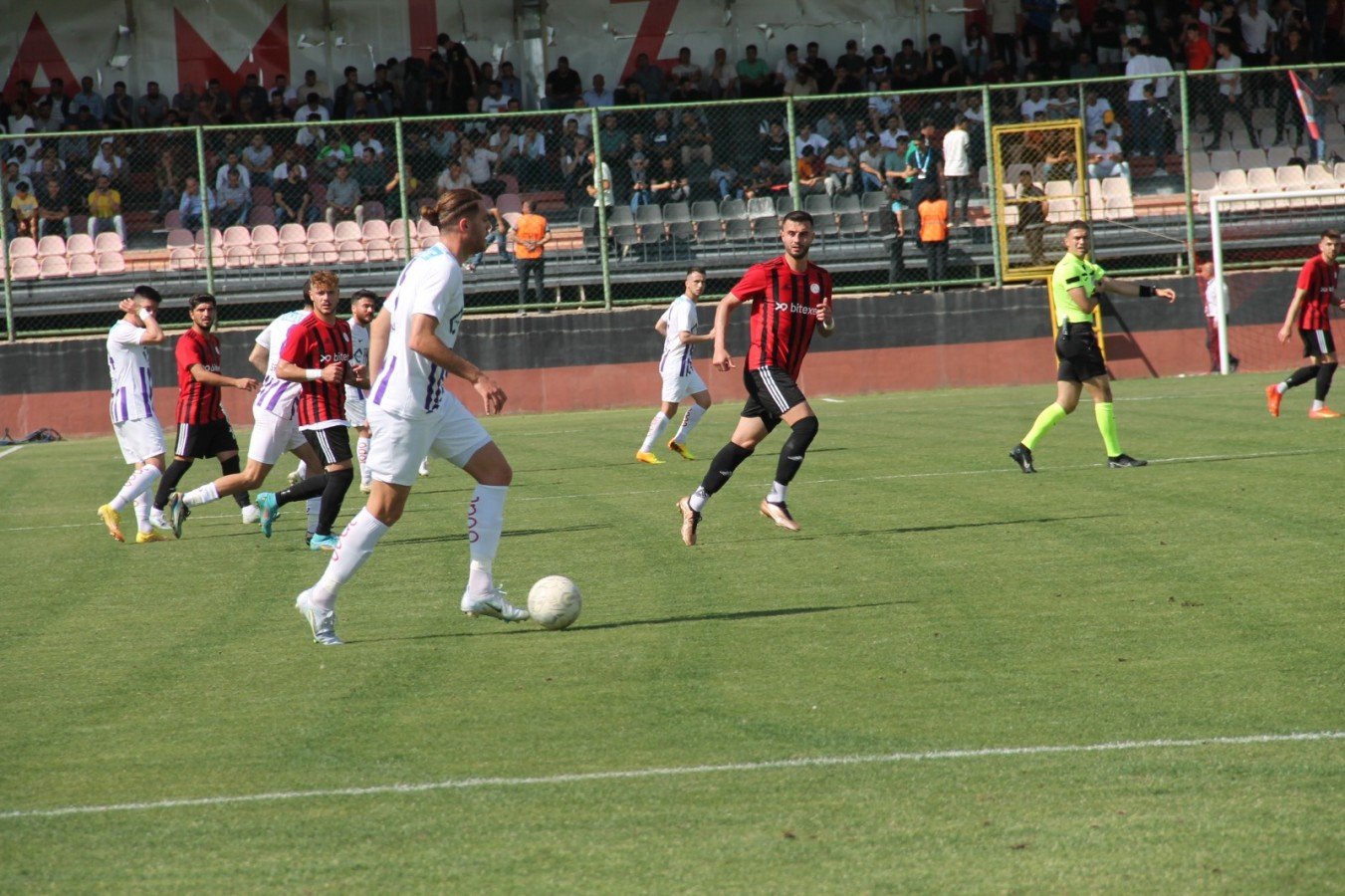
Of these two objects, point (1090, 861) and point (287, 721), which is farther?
point (287, 721)

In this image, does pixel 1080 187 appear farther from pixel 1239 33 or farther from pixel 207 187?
pixel 207 187

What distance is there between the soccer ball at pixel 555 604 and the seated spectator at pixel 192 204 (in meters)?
20.5

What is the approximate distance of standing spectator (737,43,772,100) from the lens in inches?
1201

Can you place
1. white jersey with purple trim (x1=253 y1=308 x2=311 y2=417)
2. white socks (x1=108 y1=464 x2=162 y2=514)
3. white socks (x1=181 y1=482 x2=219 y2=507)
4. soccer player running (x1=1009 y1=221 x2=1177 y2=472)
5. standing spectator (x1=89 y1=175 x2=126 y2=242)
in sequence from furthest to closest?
1. standing spectator (x1=89 y1=175 x2=126 y2=242)
2. soccer player running (x1=1009 y1=221 x2=1177 y2=472)
3. white socks (x1=108 y1=464 x2=162 y2=514)
4. white socks (x1=181 y1=482 x2=219 y2=507)
5. white jersey with purple trim (x1=253 y1=308 x2=311 y2=417)

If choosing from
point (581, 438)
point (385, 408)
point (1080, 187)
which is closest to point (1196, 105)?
point (1080, 187)

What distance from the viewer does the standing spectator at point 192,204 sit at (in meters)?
26.5

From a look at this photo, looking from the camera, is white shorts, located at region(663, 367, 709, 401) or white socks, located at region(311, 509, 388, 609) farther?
white shorts, located at region(663, 367, 709, 401)

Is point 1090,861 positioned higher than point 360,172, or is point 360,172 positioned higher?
point 360,172

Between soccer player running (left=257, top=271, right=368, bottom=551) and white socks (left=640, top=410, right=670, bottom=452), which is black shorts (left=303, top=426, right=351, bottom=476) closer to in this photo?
soccer player running (left=257, top=271, right=368, bottom=551)

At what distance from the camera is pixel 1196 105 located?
27594mm

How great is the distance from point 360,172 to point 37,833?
75.2ft

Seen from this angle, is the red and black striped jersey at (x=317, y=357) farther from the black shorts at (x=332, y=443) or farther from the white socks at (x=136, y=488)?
the white socks at (x=136, y=488)

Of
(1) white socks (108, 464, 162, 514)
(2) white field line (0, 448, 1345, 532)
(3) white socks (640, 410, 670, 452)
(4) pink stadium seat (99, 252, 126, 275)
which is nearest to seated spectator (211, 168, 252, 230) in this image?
(4) pink stadium seat (99, 252, 126, 275)

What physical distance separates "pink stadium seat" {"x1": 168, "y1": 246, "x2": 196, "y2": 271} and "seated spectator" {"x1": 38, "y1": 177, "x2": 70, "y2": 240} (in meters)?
1.90
